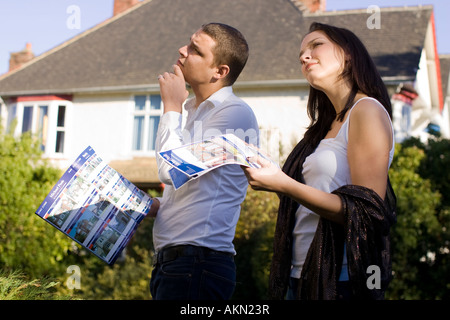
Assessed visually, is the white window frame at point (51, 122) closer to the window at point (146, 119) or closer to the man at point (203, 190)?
the window at point (146, 119)

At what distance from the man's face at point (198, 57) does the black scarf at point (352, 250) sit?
1.10m

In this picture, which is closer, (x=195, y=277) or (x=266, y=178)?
(x=266, y=178)

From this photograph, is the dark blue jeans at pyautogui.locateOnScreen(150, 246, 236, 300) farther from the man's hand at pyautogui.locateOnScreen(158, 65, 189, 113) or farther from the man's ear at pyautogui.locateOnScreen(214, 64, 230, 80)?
the man's ear at pyautogui.locateOnScreen(214, 64, 230, 80)

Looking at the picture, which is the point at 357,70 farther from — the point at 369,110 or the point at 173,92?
the point at 173,92

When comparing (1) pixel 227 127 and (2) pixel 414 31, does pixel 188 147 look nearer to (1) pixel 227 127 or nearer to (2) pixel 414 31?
(1) pixel 227 127

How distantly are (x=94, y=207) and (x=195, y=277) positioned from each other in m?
0.61

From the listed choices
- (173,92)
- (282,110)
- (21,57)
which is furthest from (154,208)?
(21,57)

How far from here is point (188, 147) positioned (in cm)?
243

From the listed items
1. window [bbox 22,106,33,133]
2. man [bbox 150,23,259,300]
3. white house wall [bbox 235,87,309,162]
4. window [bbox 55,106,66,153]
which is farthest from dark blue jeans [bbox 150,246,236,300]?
window [bbox 22,106,33,133]

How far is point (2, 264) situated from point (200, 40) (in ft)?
26.7

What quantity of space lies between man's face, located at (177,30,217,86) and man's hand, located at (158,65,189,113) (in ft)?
0.30

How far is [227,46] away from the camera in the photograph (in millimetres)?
3141
